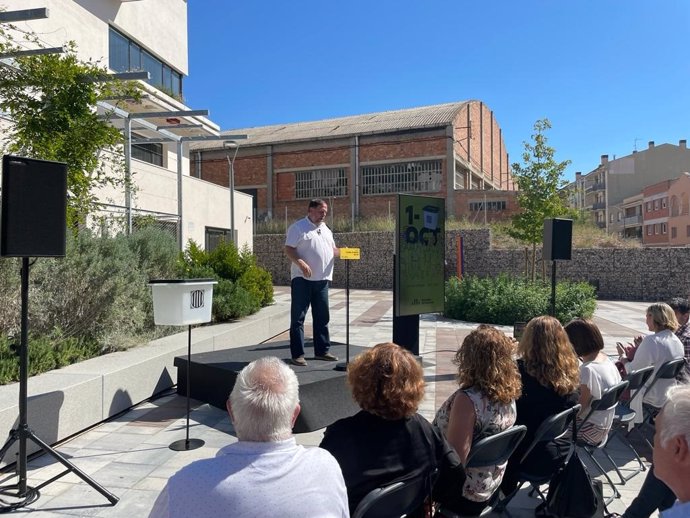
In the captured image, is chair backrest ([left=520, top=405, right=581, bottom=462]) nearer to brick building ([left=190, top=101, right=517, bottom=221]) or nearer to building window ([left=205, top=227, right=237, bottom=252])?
building window ([left=205, top=227, right=237, bottom=252])

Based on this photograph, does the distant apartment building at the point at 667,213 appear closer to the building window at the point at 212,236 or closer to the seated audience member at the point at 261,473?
the building window at the point at 212,236

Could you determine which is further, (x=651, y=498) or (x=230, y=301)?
(x=230, y=301)

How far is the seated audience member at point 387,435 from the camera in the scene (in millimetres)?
2064

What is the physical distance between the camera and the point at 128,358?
5.53 m

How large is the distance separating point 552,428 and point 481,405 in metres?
0.56

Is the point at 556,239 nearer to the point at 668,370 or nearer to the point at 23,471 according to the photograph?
the point at 668,370

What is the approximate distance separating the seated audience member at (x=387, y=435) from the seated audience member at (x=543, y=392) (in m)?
0.98

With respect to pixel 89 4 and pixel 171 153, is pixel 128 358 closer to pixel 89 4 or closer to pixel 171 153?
pixel 89 4

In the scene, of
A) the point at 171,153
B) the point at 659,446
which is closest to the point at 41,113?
the point at 659,446

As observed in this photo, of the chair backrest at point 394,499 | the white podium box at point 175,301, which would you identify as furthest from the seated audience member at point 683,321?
the white podium box at point 175,301

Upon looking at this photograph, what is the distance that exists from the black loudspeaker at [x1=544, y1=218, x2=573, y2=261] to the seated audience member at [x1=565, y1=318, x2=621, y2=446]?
3.18 meters

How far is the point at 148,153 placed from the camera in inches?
659

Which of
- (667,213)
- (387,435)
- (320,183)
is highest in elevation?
(320,183)

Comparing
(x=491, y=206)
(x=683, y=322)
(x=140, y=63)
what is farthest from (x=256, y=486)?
(x=491, y=206)
